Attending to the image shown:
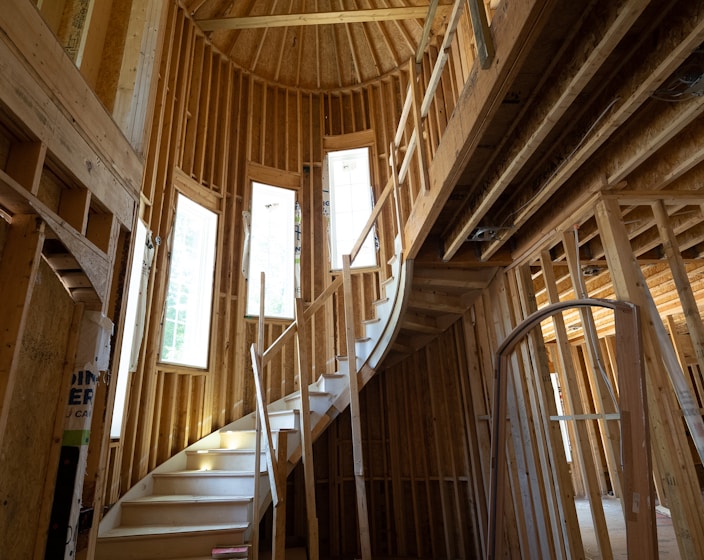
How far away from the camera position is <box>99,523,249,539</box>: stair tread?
3.76 m

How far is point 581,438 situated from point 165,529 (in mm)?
3638

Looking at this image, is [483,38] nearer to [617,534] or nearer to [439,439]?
[439,439]

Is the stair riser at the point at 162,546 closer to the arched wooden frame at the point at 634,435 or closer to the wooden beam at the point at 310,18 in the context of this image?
the arched wooden frame at the point at 634,435

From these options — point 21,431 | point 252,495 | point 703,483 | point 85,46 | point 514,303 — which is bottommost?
point 703,483

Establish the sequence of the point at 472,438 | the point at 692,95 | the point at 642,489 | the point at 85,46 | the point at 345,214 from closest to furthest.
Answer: the point at 642,489, the point at 692,95, the point at 85,46, the point at 472,438, the point at 345,214

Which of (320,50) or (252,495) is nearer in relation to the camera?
(252,495)

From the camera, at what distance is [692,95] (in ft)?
8.03

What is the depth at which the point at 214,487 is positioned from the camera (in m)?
4.52

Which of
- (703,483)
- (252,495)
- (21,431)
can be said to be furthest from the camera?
(703,483)

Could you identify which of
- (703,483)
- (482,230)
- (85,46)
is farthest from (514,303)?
(703,483)

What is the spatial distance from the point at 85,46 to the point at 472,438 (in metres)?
5.60

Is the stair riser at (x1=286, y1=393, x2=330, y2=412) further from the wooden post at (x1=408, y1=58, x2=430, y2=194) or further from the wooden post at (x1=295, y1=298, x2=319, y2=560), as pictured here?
the wooden post at (x1=408, y1=58, x2=430, y2=194)

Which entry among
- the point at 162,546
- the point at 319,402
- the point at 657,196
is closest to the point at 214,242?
the point at 319,402

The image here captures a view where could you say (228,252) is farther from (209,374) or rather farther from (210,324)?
(209,374)
